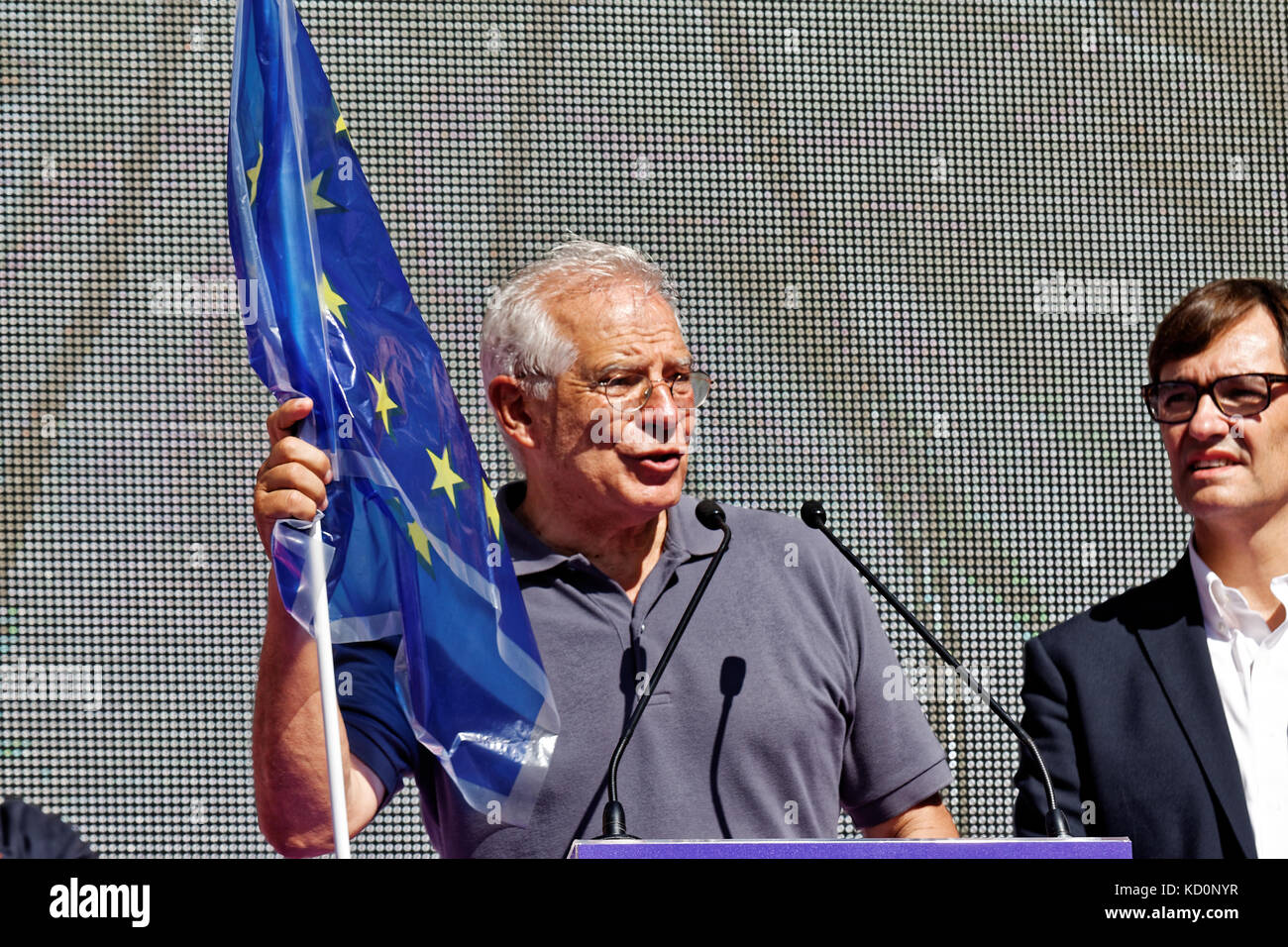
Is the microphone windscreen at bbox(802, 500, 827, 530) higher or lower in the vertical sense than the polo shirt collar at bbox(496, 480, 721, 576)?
higher

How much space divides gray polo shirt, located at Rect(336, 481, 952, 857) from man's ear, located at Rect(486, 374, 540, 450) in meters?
0.10

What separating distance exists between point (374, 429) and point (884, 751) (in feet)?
2.26

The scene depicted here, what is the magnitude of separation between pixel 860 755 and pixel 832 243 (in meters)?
1.33

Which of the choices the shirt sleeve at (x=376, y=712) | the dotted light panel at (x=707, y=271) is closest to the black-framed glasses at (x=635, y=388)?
the shirt sleeve at (x=376, y=712)

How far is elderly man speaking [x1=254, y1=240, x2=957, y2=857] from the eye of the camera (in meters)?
1.52

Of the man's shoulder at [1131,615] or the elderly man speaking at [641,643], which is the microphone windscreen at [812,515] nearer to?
the elderly man speaking at [641,643]

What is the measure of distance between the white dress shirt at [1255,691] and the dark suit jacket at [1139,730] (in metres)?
0.03

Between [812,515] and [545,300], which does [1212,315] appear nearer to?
[812,515]

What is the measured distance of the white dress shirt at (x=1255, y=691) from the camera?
1.56 metres

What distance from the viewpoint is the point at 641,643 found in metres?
1.60

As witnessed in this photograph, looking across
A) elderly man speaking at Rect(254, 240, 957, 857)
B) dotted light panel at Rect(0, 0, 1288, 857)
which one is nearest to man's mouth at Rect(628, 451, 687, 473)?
elderly man speaking at Rect(254, 240, 957, 857)

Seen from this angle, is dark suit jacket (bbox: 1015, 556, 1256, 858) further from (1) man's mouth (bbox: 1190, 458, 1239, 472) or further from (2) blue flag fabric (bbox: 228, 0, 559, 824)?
(2) blue flag fabric (bbox: 228, 0, 559, 824)

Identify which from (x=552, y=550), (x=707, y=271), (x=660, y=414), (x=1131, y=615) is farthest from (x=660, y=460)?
(x=707, y=271)
